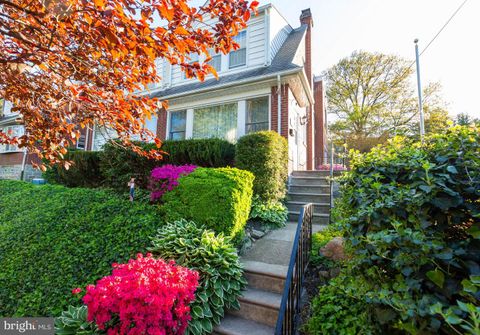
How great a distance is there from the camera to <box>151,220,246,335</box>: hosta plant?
2525mm

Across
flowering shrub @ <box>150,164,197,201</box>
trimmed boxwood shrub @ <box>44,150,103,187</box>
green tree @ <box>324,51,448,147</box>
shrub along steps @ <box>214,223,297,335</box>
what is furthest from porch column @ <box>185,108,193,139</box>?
green tree @ <box>324,51,448,147</box>

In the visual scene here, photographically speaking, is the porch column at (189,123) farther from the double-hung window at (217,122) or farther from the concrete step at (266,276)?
the concrete step at (266,276)

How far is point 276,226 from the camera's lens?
5258mm

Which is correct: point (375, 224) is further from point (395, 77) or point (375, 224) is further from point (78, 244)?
point (395, 77)

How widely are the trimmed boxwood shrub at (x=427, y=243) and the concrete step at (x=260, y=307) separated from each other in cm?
123

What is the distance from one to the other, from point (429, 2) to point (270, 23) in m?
4.60

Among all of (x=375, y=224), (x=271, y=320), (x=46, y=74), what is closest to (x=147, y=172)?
(x=46, y=74)

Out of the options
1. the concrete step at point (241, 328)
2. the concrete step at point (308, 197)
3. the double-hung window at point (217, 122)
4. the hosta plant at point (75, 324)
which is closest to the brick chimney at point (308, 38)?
the double-hung window at point (217, 122)

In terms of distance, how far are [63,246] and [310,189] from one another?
584 cm

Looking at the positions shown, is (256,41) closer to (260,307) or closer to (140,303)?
(260,307)

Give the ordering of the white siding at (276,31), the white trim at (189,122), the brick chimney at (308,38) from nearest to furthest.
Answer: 1. the white siding at (276,31)
2. the white trim at (189,122)
3. the brick chimney at (308,38)

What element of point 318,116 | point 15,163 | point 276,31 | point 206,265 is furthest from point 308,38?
point 15,163

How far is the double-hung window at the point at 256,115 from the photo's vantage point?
795cm

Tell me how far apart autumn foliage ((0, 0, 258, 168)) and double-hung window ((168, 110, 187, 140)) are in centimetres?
662
